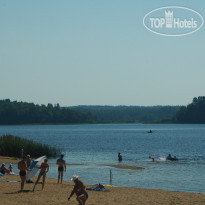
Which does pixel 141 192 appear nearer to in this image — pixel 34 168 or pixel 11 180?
pixel 34 168

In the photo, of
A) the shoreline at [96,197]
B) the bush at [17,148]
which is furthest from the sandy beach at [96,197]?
the bush at [17,148]

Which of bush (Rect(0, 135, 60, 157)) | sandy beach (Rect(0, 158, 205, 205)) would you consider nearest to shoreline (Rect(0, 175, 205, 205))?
sandy beach (Rect(0, 158, 205, 205))

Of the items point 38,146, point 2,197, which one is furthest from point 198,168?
point 2,197

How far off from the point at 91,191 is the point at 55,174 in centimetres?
1429

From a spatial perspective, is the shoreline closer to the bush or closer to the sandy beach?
the sandy beach

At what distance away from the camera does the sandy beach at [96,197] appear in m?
22.7

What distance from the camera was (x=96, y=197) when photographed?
24422 mm

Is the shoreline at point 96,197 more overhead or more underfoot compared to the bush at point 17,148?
more underfoot

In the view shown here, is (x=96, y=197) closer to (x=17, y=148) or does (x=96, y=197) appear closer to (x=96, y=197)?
(x=96, y=197)

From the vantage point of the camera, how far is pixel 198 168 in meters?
49.3

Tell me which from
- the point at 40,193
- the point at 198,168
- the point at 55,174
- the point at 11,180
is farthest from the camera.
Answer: the point at 198,168

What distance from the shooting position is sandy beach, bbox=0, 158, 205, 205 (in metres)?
22.7

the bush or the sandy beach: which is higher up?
the bush

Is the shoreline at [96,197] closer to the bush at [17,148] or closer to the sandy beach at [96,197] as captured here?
the sandy beach at [96,197]
